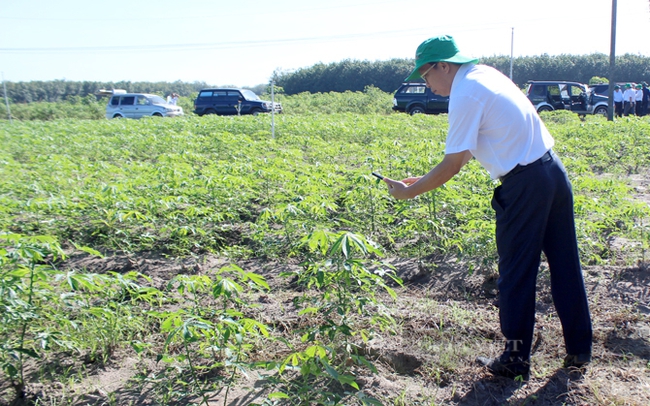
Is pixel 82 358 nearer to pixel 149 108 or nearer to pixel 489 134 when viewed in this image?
pixel 489 134

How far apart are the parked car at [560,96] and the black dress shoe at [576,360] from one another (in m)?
17.5

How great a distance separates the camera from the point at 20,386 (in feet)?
7.20

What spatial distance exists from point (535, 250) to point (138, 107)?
21.7m

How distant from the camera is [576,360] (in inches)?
87.7

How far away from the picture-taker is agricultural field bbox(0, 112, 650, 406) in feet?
6.79

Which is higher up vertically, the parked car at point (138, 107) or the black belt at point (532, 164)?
the parked car at point (138, 107)

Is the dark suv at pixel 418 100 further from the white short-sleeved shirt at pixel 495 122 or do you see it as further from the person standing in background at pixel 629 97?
the white short-sleeved shirt at pixel 495 122

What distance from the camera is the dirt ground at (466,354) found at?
2.14 m

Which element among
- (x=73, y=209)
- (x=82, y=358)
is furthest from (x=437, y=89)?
(x=73, y=209)

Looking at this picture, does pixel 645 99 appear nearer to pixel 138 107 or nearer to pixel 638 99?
pixel 638 99

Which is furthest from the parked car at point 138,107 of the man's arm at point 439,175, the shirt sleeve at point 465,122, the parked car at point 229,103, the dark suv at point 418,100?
the shirt sleeve at point 465,122

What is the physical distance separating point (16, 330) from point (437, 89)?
8.35ft

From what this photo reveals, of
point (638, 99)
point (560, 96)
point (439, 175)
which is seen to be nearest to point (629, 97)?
point (638, 99)

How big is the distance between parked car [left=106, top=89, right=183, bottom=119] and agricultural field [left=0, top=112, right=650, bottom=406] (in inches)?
636
